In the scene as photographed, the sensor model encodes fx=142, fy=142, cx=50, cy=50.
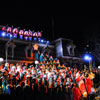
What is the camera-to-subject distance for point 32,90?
954cm

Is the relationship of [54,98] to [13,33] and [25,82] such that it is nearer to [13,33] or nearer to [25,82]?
[25,82]

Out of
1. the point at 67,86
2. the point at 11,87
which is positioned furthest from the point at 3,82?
the point at 67,86

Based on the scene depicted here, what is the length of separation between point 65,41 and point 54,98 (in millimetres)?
22727

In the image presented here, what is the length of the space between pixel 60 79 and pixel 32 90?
8.12 ft

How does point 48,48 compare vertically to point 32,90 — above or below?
above

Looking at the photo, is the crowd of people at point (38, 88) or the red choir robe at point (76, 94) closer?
the crowd of people at point (38, 88)

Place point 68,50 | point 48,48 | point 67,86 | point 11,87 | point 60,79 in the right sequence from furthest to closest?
point 68,50, point 48,48, point 60,79, point 67,86, point 11,87

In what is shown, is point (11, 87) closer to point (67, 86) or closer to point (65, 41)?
point (67, 86)

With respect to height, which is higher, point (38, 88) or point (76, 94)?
point (38, 88)

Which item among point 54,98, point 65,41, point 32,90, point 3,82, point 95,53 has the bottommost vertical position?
point 54,98

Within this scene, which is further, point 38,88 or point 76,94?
point 76,94

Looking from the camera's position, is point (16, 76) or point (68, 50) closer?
point (16, 76)

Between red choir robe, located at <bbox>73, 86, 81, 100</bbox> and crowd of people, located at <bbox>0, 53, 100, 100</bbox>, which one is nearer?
crowd of people, located at <bbox>0, 53, 100, 100</bbox>

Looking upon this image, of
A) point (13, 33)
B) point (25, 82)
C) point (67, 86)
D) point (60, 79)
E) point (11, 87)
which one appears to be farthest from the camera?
point (13, 33)
